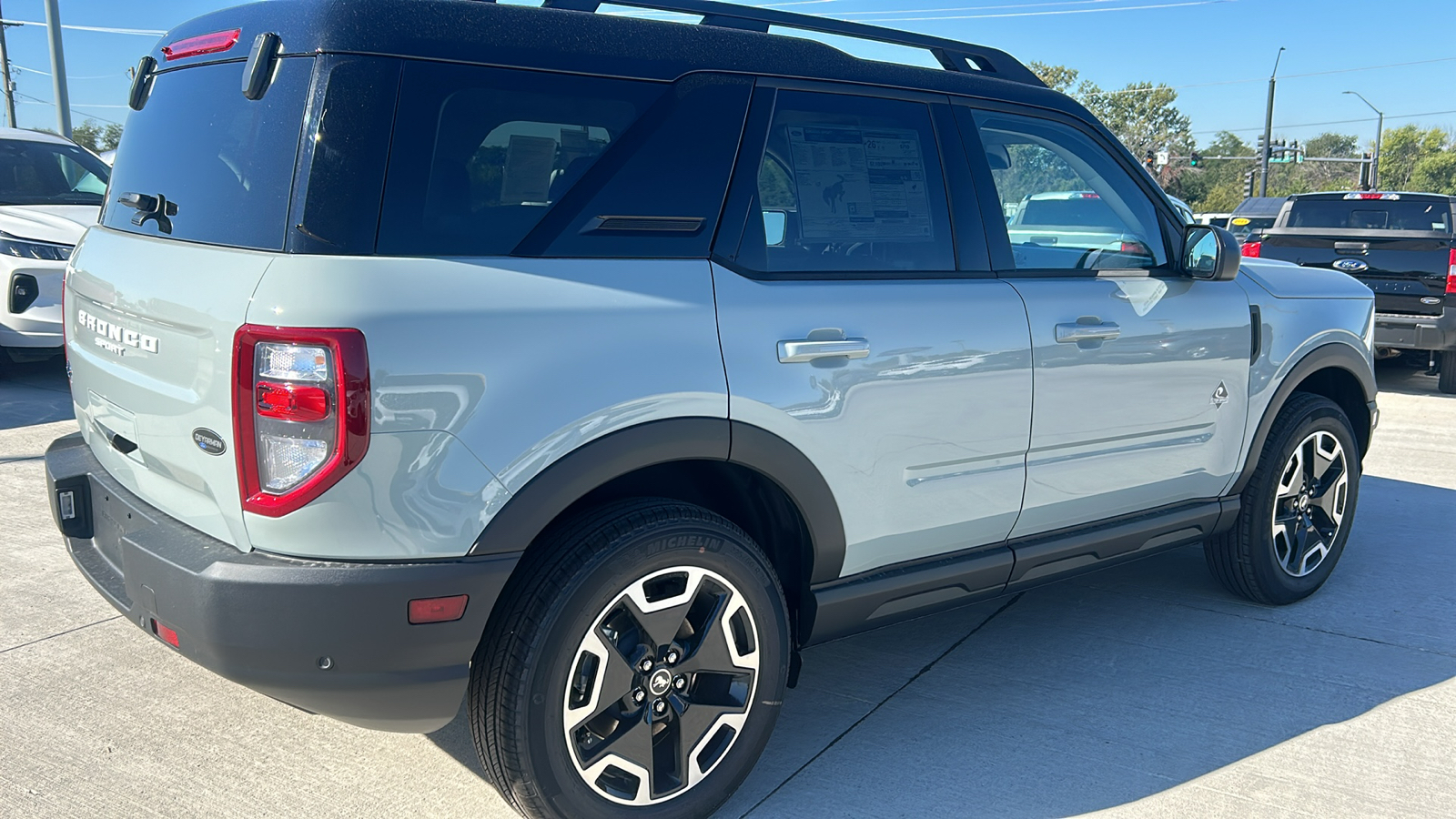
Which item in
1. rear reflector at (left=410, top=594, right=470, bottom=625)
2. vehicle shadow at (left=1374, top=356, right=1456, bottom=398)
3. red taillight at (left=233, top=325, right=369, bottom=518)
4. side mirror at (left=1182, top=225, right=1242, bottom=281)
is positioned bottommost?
vehicle shadow at (left=1374, top=356, right=1456, bottom=398)

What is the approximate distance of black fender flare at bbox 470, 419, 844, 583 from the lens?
236 centimetres

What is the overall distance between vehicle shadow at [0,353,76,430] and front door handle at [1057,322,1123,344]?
5.59 m

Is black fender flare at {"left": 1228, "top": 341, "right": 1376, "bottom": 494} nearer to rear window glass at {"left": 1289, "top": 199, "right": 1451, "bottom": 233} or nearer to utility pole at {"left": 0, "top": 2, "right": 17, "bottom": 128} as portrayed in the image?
rear window glass at {"left": 1289, "top": 199, "right": 1451, "bottom": 233}

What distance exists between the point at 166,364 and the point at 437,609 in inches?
32.7

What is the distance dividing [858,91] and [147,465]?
2044mm

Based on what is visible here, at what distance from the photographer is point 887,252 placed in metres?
3.10

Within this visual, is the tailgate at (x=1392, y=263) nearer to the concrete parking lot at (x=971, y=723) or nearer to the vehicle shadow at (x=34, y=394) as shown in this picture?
the concrete parking lot at (x=971, y=723)

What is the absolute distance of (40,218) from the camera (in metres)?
7.81

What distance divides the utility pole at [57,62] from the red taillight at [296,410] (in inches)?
628

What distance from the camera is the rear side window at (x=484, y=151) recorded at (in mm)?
2295

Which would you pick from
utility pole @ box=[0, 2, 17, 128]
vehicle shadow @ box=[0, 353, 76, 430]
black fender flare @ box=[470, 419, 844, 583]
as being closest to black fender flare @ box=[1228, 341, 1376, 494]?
black fender flare @ box=[470, 419, 844, 583]

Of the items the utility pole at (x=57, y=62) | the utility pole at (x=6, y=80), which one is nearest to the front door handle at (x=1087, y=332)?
the utility pole at (x=57, y=62)

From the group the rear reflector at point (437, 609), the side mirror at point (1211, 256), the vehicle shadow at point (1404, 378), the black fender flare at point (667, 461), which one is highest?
the side mirror at point (1211, 256)

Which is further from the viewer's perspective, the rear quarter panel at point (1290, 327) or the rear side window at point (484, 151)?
the rear quarter panel at point (1290, 327)
